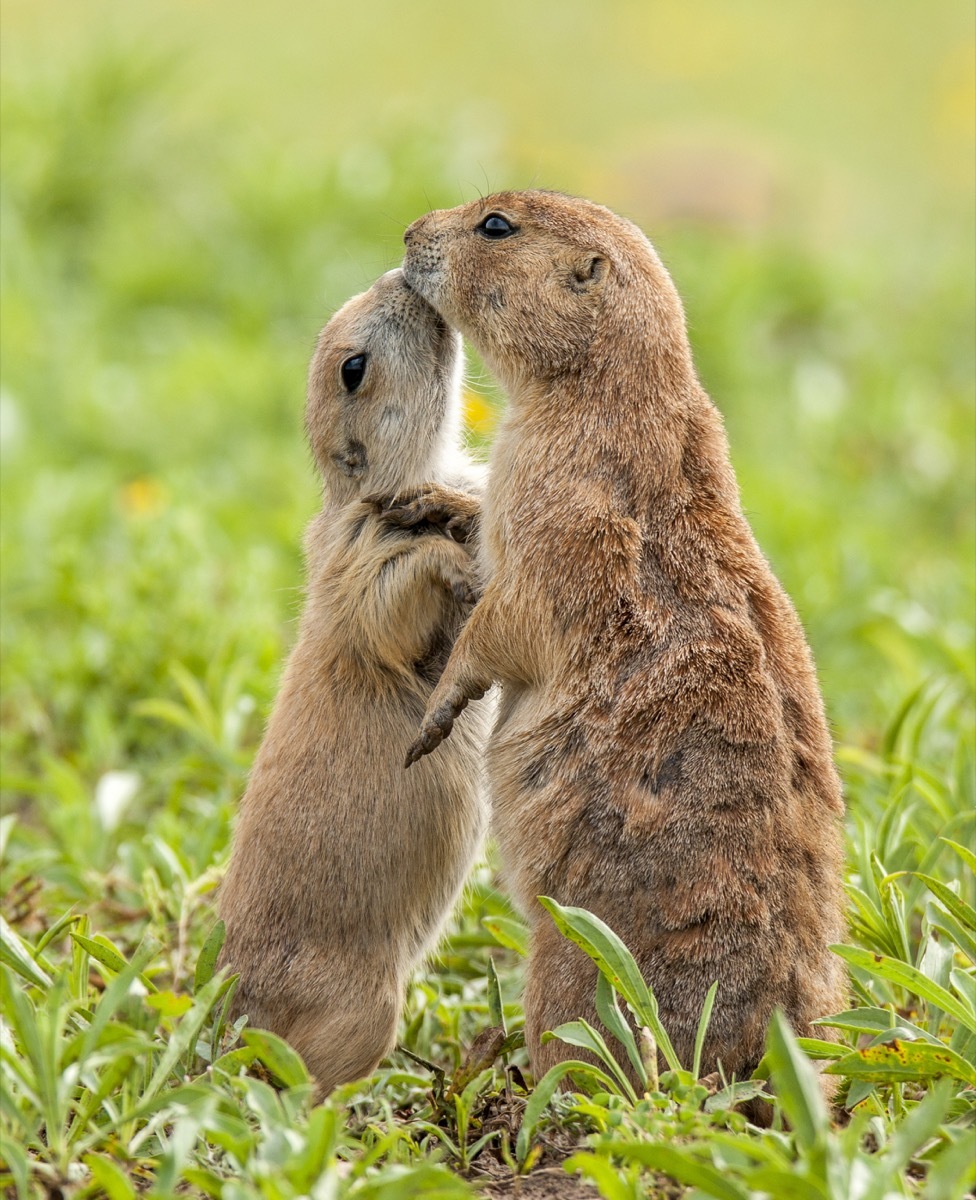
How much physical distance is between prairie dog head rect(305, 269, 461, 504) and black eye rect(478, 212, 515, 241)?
326mm

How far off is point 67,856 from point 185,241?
6.22 meters


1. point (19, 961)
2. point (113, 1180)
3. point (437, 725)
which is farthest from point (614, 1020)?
point (19, 961)

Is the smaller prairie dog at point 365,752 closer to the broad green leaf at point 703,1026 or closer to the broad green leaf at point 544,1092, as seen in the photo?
the broad green leaf at point 544,1092

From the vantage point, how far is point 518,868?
3230mm

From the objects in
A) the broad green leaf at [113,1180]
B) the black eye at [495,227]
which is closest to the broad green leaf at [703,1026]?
the broad green leaf at [113,1180]

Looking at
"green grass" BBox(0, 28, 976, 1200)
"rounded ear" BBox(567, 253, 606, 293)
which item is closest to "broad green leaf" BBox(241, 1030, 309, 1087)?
"green grass" BBox(0, 28, 976, 1200)

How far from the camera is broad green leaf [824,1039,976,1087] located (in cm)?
301

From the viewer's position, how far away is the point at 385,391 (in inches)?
157

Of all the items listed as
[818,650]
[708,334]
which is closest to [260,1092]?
[818,650]

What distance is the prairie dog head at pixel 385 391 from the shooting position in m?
3.98

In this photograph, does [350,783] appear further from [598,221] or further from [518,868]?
[598,221]

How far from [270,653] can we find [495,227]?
7.84 feet

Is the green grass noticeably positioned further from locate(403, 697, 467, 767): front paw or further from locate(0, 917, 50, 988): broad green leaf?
locate(403, 697, 467, 767): front paw

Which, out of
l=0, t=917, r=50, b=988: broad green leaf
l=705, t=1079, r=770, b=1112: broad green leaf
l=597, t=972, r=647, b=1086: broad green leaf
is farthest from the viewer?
l=0, t=917, r=50, b=988: broad green leaf
